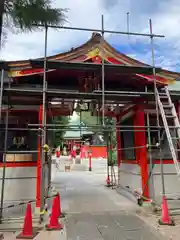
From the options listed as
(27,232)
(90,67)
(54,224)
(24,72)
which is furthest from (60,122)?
(27,232)

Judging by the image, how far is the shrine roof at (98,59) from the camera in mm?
6043

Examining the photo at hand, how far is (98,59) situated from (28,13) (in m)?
2.67

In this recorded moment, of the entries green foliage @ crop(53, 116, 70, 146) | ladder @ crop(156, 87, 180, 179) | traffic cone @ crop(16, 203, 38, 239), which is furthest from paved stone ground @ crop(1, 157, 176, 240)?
green foliage @ crop(53, 116, 70, 146)

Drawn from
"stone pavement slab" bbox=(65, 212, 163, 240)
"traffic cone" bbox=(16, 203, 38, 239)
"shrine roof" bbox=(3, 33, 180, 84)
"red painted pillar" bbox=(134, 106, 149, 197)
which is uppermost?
"shrine roof" bbox=(3, 33, 180, 84)

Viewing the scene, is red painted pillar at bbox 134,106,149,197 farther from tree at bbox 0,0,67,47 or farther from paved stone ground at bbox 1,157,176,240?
tree at bbox 0,0,67,47

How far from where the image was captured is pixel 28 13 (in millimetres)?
4230

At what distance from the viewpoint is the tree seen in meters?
4.19

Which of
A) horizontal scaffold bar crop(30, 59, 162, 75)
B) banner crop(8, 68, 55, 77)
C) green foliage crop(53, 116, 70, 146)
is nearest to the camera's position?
green foliage crop(53, 116, 70, 146)

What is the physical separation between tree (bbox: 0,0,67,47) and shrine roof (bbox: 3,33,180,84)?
59.9 inches

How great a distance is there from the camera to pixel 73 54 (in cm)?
626

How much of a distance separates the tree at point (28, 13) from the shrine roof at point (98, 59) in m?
1.52

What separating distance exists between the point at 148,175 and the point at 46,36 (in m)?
4.87

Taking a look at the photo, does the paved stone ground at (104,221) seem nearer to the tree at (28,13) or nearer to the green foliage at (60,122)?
the green foliage at (60,122)

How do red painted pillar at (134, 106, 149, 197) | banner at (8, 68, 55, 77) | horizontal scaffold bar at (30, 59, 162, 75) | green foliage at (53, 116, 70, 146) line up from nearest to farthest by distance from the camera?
1. green foliage at (53, 116, 70, 146)
2. horizontal scaffold bar at (30, 59, 162, 75)
3. banner at (8, 68, 55, 77)
4. red painted pillar at (134, 106, 149, 197)
